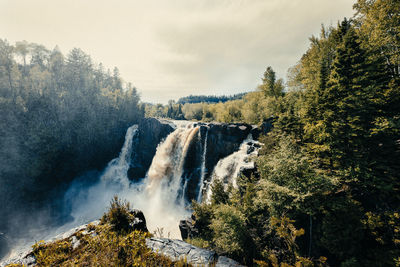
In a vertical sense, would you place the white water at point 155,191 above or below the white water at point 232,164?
below

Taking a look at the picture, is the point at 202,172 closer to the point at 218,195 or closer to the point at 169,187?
the point at 169,187

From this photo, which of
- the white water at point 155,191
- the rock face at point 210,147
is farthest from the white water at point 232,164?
the white water at point 155,191

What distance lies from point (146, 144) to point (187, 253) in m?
31.8

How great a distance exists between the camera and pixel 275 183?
7.66 m

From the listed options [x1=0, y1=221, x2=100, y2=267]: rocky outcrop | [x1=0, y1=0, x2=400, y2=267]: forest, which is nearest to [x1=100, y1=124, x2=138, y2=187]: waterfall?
[x1=0, y1=0, x2=400, y2=267]: forest

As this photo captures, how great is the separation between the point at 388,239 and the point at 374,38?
13733 millimetres

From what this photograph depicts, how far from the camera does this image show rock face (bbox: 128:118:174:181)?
104 ft

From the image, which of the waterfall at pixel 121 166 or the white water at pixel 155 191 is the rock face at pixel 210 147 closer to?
the white water at pixel 155 191

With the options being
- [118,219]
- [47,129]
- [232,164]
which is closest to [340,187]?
[232,164]

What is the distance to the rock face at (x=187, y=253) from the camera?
3.91m

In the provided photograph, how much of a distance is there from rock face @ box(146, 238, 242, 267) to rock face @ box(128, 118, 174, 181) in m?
26.5

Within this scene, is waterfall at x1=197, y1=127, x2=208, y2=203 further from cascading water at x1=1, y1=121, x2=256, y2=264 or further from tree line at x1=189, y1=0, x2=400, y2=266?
tree line at x1=189, y1=0, x2=400, y2=266

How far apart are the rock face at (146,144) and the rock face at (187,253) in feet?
86.8

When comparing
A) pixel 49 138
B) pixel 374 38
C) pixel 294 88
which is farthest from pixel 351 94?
pixel 49 138
